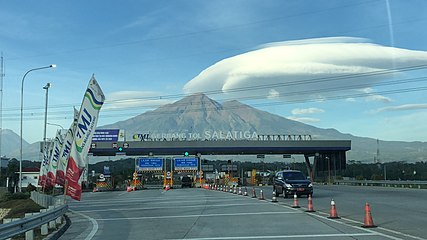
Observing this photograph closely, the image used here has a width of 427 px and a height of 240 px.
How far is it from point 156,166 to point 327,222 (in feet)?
189

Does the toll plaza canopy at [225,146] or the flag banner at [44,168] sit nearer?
the flag banner at [44,168]

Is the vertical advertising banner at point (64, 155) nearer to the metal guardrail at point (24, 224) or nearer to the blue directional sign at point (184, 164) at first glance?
the metal guardrail at point (24, 224)

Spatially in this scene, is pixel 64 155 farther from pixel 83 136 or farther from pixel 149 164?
pixel 149 164

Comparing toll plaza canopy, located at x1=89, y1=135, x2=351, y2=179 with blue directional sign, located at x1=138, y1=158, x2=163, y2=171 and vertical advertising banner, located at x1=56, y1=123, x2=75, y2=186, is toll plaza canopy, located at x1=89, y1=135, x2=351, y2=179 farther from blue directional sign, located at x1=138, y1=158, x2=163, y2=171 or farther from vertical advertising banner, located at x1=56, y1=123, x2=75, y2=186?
vertical advertising banner, located at x1=56, y1=123, x2=75, y2=186

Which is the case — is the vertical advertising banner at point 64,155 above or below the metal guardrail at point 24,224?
above

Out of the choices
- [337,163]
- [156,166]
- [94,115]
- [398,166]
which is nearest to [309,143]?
[337,163]

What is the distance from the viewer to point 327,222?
51.6 feet

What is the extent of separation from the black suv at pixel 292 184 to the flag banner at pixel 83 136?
1665 cm

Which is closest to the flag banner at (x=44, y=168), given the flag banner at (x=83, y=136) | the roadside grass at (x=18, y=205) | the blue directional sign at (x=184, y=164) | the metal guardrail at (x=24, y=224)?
the roadside grass at (x=18, y=205)

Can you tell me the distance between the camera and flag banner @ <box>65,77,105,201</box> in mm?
17375

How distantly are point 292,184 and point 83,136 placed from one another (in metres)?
17.3

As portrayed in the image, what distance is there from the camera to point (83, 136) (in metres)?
17.7

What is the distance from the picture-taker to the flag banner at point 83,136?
17375mm

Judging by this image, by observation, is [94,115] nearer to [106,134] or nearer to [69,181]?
[69,181]
